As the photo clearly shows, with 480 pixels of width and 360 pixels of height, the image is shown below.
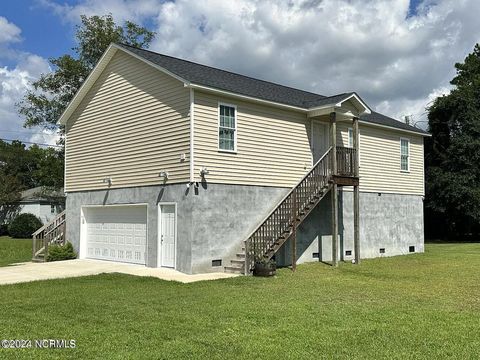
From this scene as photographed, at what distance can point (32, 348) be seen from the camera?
249 inches

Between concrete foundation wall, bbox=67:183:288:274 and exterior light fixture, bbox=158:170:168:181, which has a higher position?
exterior light fixture, bbox=158:170:168:181

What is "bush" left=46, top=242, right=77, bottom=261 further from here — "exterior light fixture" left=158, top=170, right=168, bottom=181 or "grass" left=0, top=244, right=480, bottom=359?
"exterior light fixture" left=158, top=170, right=168, bottom=181

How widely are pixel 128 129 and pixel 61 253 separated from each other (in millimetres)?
5373

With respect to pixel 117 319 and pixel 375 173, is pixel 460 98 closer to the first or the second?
pixel 375 173

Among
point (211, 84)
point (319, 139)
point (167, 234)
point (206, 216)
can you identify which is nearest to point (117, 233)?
point (167, 234)

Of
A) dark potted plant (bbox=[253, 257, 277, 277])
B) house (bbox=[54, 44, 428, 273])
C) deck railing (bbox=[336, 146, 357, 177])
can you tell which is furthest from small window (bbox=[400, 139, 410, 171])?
dark potted plant (bbox=[253, 257, 277, 277])

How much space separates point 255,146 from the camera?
15656 mm

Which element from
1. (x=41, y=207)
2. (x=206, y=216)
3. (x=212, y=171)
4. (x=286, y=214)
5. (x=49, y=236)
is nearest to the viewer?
(x=206, y=216)

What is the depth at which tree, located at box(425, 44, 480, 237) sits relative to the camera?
30156 mm

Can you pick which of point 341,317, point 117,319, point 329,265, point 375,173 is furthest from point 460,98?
point 117,319

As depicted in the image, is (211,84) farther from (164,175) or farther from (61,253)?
(61,253)

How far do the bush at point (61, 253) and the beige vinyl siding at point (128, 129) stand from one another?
226 centimetres

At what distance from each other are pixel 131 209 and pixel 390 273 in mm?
8620

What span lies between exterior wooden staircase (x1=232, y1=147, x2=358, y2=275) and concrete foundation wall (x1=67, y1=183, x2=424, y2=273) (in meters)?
0.78
